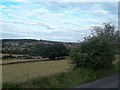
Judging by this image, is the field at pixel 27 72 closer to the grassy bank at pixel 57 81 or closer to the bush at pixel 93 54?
the grassy bank at pixel 57 81

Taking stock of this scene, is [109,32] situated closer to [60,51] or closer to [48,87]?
[60,51]

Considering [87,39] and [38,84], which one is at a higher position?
[87,39]

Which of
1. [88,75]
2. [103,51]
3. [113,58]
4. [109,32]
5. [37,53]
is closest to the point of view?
[88,75]

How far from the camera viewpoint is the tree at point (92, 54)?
72.4 feet

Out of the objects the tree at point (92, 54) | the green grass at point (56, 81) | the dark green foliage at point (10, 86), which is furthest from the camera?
the tree at point (92, 54)

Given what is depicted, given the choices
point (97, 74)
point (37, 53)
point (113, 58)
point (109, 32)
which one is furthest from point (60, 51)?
point (97, 74)

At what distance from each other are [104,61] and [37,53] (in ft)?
163

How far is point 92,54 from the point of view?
73.3 ft

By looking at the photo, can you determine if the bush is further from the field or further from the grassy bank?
the field

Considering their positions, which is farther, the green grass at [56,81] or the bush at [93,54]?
the bush at [93,54]

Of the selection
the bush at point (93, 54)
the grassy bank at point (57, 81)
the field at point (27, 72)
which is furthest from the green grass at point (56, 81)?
the bush at point (93, 54)

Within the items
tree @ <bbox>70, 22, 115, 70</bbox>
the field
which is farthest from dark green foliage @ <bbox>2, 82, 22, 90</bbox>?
tree @ <bbox>70, 22, 115, 70</bbox>

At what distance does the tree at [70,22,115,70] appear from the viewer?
2206 cm

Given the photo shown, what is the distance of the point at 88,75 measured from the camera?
18.5 metres
